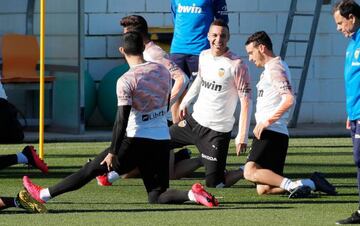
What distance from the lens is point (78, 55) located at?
18.9 meters

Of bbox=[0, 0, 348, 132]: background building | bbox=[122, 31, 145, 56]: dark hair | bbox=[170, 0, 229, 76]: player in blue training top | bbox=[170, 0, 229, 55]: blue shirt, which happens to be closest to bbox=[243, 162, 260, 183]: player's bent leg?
bbox=[122, 31, 145, 56]: dark hair

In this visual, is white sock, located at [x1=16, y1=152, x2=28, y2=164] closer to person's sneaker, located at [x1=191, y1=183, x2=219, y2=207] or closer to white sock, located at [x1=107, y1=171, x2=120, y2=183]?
white sock, located at [x1=107, y1=171, x2=120, y2=183]

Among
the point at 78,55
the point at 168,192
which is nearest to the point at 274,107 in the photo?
the point at 168,192

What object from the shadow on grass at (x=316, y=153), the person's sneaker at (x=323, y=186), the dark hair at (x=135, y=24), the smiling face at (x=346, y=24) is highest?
the smiling face at (x=346, y=24)

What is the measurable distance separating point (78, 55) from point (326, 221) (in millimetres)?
9382

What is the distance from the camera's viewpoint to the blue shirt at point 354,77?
988 centimetres

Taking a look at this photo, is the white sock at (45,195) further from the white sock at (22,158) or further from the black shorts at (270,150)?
the white sock at (22,158)

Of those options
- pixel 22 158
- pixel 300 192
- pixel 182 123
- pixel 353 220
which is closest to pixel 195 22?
pixel 182 123

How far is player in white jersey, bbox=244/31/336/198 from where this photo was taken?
11742 millimetres

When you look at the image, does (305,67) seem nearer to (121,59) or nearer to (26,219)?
(121,59)

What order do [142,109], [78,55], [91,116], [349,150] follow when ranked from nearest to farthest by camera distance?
[142,109]
[349,150]
[78,55]
[91,116]

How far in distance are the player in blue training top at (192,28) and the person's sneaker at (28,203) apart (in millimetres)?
4593

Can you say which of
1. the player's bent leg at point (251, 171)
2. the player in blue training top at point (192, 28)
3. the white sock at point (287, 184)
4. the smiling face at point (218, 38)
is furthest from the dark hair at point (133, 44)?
the player in blue training top at point (192, 28)

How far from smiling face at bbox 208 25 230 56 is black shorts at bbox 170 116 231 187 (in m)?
0.80
